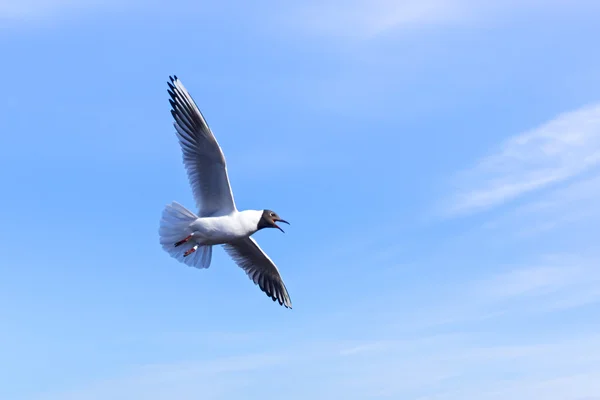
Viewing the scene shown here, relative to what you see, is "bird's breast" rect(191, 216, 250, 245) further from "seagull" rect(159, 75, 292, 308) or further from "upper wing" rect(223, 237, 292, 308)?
"upper wing" rect(223, 237, 292, 308)

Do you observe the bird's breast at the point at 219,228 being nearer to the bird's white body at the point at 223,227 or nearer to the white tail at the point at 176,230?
the bird's white body at the point at 223,227

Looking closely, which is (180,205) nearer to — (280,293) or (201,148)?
(201,148)

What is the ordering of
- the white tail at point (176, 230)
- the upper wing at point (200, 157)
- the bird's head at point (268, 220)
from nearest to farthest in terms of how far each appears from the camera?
the upper wing at point (200, 157)
the white tail at point (176, 230)
the bird's head at point (268, 220)

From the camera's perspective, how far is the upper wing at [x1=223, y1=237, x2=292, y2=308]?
67.2ft

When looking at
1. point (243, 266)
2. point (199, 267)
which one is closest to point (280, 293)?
point (243, 266)

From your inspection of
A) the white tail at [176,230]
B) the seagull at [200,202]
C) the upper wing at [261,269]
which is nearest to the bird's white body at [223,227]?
the seagull at [200,202]

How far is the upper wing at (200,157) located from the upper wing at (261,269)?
2.71 metres

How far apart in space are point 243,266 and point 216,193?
3.99 m

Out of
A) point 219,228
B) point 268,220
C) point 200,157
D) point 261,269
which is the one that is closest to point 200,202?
point 219,228

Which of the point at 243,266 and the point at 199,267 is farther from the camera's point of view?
the point at 243,266

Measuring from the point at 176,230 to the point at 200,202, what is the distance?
870 mm

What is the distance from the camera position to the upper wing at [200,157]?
17344mm

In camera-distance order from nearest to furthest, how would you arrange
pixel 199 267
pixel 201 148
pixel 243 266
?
pixel 201 148, pixel 199 267, pixel 243 266

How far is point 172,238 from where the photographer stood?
18.1m
